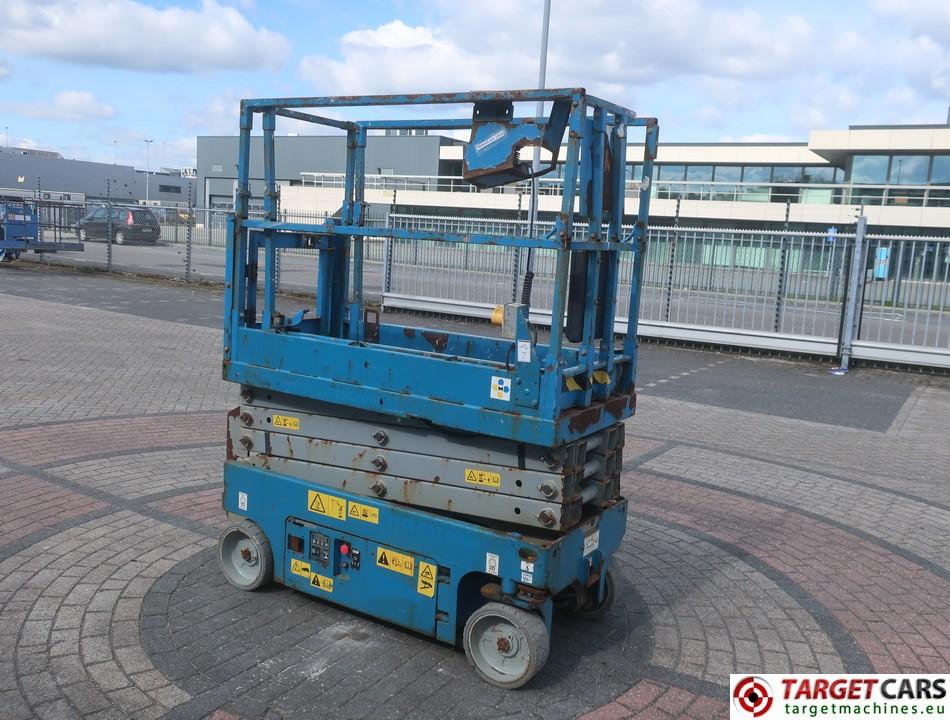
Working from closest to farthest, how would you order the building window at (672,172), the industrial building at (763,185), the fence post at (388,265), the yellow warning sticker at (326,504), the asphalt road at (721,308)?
the yellow warning sticker at (326,504) < the asphalt road at (721,308) < the fence post at (388,265) < the industrial building at (763,185) < the building window at (672,172)

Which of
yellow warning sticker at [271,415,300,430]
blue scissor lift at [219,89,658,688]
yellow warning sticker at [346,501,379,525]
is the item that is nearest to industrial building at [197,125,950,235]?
blue scissor lift at [219,89,658,688]

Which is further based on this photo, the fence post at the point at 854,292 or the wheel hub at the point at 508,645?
the fence post at the point at 854,292

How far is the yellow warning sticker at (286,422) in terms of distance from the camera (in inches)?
174

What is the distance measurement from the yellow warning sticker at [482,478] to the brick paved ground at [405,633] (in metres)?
0.86

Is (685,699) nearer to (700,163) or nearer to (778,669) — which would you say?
(778,669)

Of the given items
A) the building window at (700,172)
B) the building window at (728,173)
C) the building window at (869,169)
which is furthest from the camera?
the building window at (700,172)

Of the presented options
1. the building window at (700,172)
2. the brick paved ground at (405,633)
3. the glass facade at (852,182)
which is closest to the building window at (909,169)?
the glass facade at (852,182)

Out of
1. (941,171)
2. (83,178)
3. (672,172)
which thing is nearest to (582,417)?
(941,171)

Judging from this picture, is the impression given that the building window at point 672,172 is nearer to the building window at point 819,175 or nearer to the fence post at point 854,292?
the building window at point 819,175

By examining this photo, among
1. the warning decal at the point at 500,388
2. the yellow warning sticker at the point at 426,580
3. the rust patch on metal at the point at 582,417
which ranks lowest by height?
the yellow warning sticker at the point at 426,580

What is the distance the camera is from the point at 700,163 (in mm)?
42594

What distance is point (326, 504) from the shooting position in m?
4.27

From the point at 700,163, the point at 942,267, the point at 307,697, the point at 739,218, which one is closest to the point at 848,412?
the point at 942,267

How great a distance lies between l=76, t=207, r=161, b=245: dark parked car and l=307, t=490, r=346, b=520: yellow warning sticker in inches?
1249
